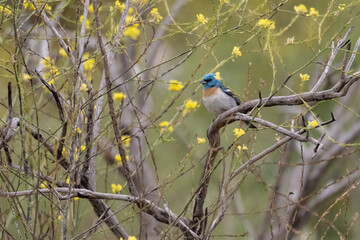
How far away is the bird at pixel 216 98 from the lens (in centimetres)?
537

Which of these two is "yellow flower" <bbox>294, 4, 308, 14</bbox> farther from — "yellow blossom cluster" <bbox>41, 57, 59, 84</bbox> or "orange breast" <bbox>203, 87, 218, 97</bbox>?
"orange breast" <bbox>203, 87, 218, 97</bbox>

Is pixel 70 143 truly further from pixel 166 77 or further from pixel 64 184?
pixel 166 77

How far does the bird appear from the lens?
5.37 meters

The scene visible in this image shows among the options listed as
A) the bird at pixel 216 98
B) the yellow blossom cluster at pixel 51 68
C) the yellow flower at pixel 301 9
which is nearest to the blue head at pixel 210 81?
the bird at pixel 216 98

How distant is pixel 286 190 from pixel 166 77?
294 cm

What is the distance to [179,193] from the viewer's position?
10516 millimetres

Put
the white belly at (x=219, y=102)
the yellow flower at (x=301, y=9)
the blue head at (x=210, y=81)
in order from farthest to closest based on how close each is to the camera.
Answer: the blue head at (x=210, y=81), the white belly at (x=219, y=102), the yellow flower at (x=301, y=9)

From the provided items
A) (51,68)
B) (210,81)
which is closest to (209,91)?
(210,81)

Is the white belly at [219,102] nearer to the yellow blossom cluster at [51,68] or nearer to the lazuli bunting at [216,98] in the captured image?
the lazuli bunting at [216,98]

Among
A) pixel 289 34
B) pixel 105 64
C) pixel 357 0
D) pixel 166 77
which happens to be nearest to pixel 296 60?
pixel 289 34

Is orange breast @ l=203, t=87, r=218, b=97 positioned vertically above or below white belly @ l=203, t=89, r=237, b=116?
above

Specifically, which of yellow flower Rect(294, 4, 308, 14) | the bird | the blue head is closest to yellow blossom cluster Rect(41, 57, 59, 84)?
yellow flower Rect(294, 4, 308, 14)

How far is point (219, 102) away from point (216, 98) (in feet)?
0.17

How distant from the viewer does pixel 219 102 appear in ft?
17.6
